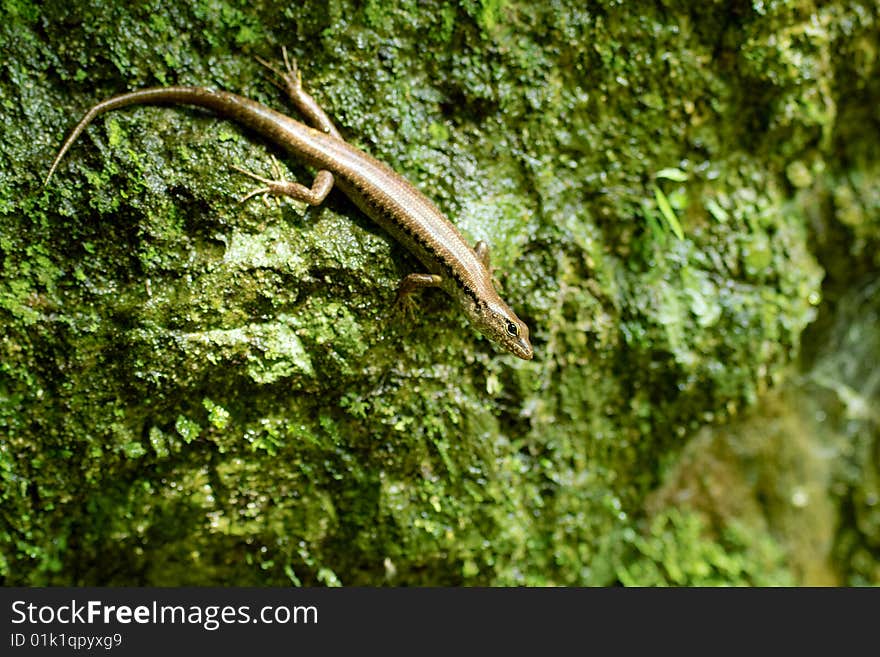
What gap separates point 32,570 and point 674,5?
15.6 ft

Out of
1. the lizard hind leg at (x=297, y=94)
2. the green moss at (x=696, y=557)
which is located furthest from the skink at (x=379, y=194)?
the green moss at (x=696, y=557)

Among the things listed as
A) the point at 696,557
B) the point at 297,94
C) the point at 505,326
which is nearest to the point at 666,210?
the point at 505,326

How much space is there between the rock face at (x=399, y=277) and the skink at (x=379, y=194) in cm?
10

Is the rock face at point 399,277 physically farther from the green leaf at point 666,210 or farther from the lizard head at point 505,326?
the lizard head at point 505,326

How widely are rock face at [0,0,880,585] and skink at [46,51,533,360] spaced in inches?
3.9

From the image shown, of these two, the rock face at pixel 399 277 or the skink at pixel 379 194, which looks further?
the skink at pixel 379 194

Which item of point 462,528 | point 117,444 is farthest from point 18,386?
point 462,528

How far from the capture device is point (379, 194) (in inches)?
137

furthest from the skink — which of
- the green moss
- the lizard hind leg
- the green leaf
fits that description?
the green moss

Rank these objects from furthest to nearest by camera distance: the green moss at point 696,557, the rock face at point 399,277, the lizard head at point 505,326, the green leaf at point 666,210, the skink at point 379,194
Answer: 1. the green moss at point 696,557
2. the green leaf at point 666,210
3. the lizard head at point 505,326
4. the skink at point 379,194
5. the rock face at point 399,277

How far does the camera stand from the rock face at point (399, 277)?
331 cm

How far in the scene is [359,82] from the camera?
3664 millimetres

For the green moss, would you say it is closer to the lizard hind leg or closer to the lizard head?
the lizard head

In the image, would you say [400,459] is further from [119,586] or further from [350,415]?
[119,586]
